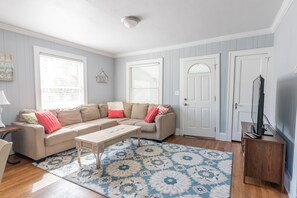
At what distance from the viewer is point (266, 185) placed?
83.1 inches

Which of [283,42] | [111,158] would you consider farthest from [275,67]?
[111,158]

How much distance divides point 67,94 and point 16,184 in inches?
97.4

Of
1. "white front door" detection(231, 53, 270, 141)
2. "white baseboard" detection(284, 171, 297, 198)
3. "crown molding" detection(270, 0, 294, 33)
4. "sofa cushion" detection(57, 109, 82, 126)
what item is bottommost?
"white baseboard" detection(284, 171, 297, 198)

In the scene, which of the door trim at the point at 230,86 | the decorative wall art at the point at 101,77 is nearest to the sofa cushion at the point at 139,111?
the decorative wall art at the point at 101,77

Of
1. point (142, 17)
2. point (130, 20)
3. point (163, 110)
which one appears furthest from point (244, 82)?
point (130, 20)

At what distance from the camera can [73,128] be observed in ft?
10.9

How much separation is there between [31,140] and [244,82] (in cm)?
428

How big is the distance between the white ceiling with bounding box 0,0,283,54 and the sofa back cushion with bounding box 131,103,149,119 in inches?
69.5

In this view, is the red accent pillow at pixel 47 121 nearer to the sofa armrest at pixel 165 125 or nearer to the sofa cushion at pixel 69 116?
the sofa cushion at pixel 69 116

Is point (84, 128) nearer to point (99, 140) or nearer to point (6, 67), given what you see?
point (99, 140)

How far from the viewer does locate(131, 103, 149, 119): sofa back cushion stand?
15.0 feet

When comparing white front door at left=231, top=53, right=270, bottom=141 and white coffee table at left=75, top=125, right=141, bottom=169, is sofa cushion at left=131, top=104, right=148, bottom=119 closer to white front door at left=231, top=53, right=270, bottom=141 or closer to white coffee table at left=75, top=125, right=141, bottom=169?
white coffee table at left=75, top=125, right=141, bottom=169

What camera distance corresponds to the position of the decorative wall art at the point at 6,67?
9.71 feet

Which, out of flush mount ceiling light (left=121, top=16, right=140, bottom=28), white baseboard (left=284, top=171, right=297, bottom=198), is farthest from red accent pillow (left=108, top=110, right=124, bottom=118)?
white baseboard (left=284, top=171, right=297, bottom=198)
